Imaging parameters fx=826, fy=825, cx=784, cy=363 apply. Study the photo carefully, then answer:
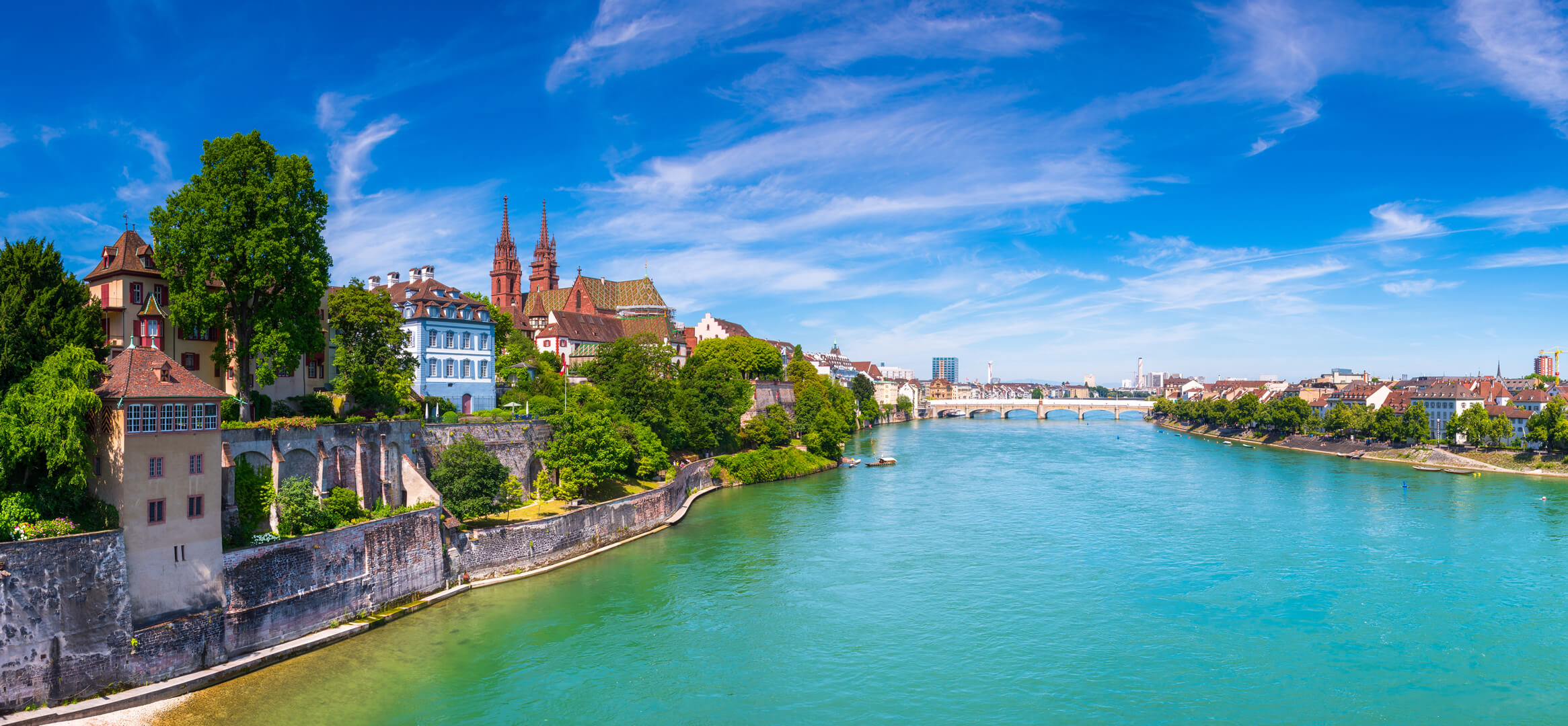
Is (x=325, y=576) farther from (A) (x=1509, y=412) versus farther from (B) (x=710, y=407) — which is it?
(A) (x=1509, y=412)

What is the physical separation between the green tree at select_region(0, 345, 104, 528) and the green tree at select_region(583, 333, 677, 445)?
84.7ft

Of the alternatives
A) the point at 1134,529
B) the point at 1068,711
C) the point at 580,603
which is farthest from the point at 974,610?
the point at 1134,529

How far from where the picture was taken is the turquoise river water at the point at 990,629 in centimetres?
1950

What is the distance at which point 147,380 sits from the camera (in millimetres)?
19375

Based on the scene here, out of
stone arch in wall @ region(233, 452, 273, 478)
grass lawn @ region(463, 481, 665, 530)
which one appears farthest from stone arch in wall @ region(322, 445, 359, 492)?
grass lawn @ region(463, 481, 665, 530)

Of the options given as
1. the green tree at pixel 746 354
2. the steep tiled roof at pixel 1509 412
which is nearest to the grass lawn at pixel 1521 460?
the steep tiled roof at pixel 1509 412

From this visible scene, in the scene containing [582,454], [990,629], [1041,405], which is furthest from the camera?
[1041,405]

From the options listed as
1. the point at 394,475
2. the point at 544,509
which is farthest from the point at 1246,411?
the point at 394,475

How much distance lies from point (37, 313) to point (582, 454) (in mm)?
18624

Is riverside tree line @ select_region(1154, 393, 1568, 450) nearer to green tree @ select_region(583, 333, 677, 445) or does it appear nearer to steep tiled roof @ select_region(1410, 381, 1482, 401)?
steep tiled roof @ select_region(1410, 381, 1482, 401)

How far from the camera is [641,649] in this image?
22953mm

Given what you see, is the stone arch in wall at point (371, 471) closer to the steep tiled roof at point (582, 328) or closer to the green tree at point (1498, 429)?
the steep tiled roof at point (582, 328)

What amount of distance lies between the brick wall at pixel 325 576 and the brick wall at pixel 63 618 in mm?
2337

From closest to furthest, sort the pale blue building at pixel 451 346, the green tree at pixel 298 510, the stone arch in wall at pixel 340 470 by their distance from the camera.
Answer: the green tree at pixel 298 510, the stone arch in wall at pixel 340 470, the pale blue building at pixel 451 346
